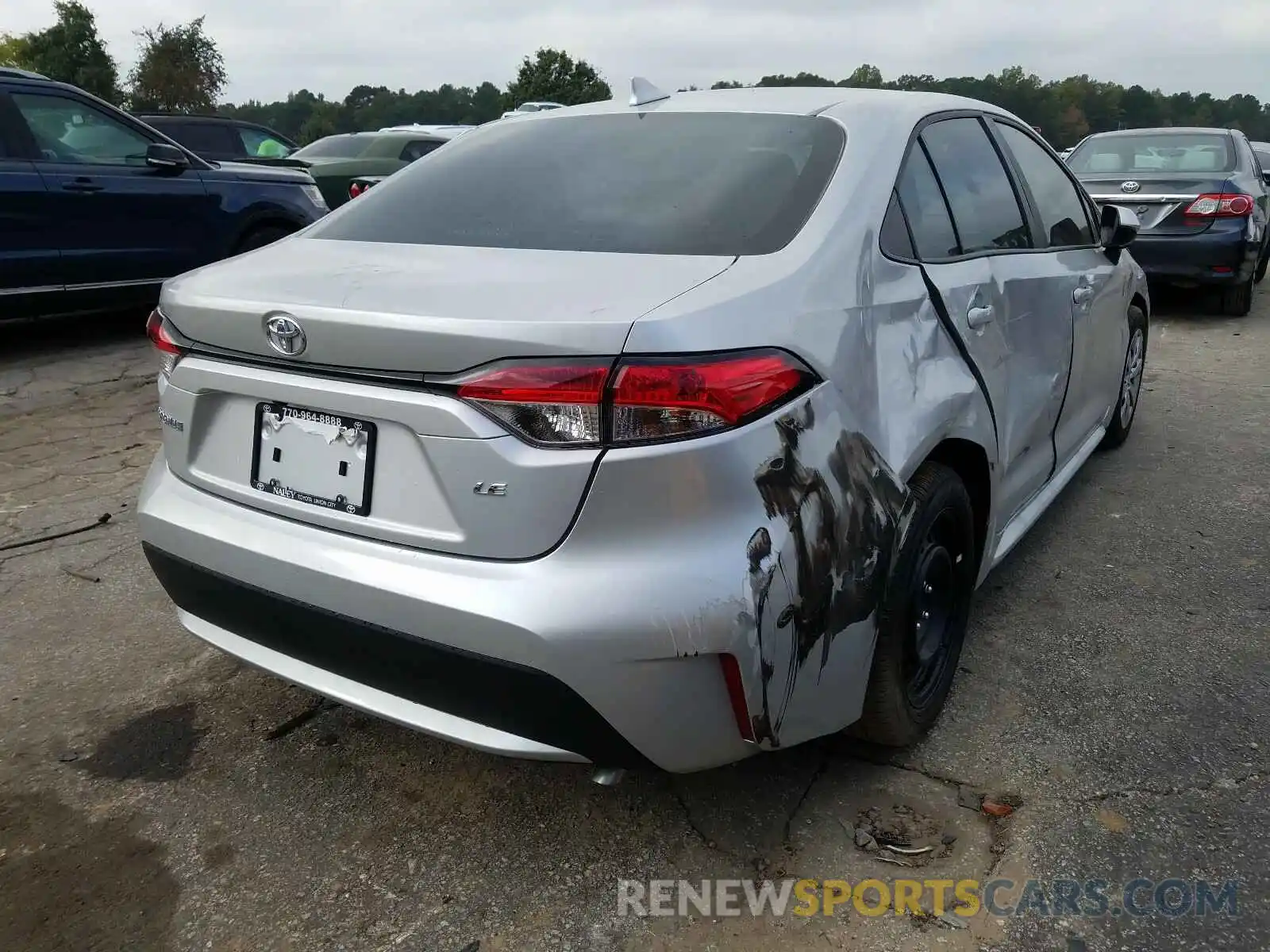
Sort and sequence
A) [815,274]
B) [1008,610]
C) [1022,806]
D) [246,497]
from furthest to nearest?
[1008,610]
[1022,806]
[246,497]
[815,274]

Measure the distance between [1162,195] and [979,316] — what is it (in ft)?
20.2

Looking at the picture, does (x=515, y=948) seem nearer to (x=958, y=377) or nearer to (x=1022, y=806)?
(x=1022, y=806)

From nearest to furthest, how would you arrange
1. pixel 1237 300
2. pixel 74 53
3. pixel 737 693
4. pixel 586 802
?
pixel 737 693 < pixel 586 802 < pixel 1237 300 < pixel 74 53

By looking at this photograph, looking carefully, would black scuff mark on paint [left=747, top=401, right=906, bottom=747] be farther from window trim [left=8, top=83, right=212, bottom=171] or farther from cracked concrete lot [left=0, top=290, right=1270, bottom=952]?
window trim [left=8, top=83, right=212, bottom=171]

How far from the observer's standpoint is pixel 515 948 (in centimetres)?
185

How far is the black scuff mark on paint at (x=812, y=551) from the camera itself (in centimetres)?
170

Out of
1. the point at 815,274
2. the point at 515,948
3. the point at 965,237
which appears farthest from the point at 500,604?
the point at 965,237

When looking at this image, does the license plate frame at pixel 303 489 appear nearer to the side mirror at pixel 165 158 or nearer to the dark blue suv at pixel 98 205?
the dark blue suv at pixel 98 205

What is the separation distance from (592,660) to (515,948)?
62 cm

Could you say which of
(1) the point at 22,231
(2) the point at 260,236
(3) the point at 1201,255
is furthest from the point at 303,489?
(3) the point at 1201,255

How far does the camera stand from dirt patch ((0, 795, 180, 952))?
1901 mm

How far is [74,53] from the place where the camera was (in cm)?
3422

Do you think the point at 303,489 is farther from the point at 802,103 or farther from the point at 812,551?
the point at 802,103

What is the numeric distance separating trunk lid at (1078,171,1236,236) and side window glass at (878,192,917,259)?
5.95 meters
